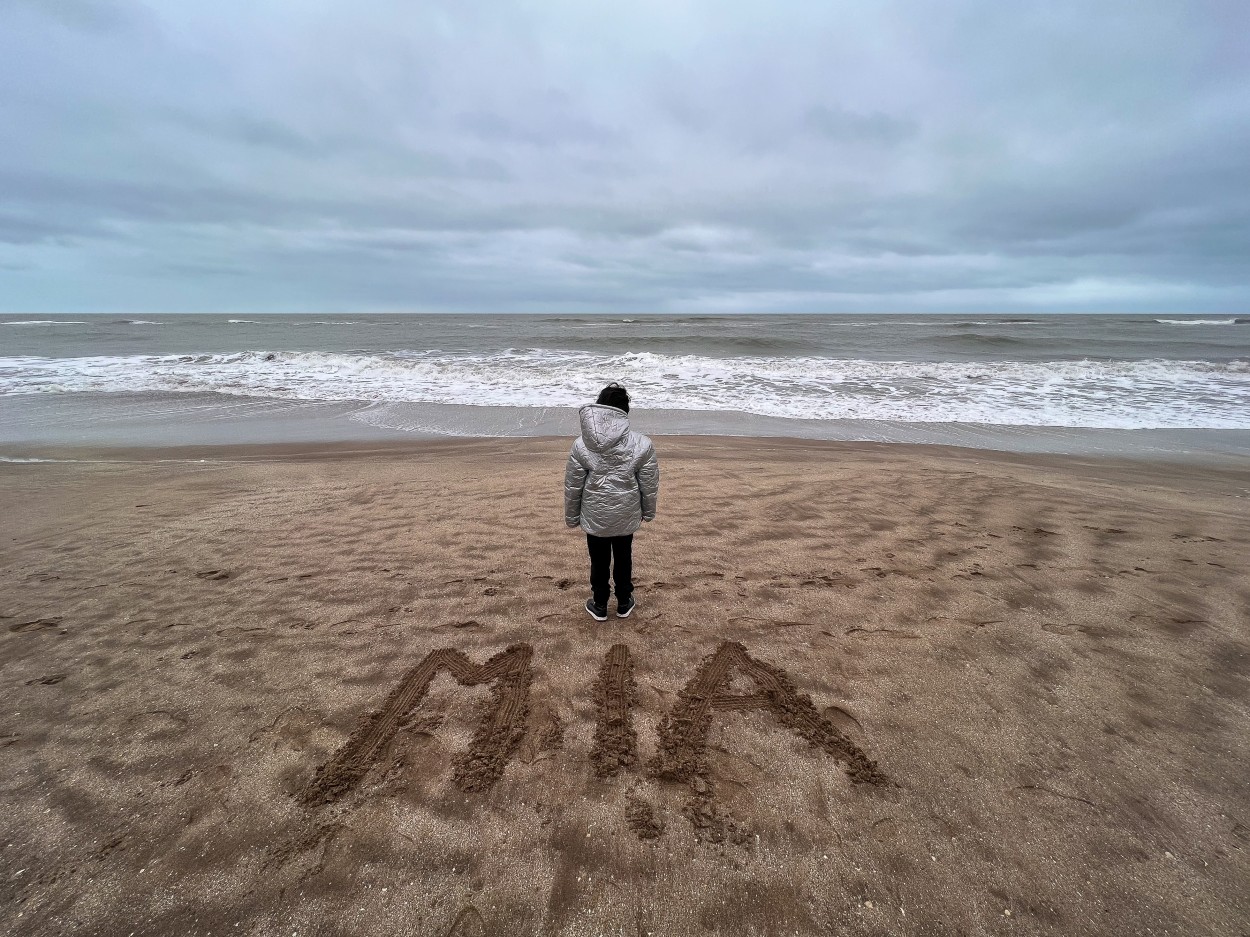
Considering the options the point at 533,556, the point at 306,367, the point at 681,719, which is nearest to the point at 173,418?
the point at 306,367

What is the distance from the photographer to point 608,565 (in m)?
3.92

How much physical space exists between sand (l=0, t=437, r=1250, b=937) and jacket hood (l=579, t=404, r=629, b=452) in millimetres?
1460

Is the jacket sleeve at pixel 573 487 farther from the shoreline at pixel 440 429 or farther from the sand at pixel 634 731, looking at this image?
the shoreline at pixel 440 429

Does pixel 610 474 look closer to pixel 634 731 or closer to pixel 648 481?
pixel 648 481

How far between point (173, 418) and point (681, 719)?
15.0m

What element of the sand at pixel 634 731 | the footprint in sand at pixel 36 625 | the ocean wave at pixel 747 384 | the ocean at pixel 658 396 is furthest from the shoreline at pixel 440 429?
the footprint in sand at pixel 36 625

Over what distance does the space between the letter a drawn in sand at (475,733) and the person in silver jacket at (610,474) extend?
42.2 inches

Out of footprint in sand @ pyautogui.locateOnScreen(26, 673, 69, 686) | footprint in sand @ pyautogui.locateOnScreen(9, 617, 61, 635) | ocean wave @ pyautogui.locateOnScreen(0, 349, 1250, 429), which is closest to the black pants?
footprint in sand @ pyautogui.locateOnScreen(26, 673, 69, 686)

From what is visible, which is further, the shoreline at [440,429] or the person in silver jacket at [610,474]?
the shoreline at [440,429]

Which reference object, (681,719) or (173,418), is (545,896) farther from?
(173,418)

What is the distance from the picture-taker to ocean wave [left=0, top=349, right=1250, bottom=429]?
1331cm

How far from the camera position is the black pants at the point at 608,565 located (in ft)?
12.6

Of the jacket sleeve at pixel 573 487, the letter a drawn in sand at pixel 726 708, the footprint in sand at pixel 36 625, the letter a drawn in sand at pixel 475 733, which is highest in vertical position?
the jacket sleeve at pixel 573 487

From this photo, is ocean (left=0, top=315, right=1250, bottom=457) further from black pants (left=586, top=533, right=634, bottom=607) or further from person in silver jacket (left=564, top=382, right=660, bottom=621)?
person in silver jacket (left=564, top=382, right=660, bottom=621)
